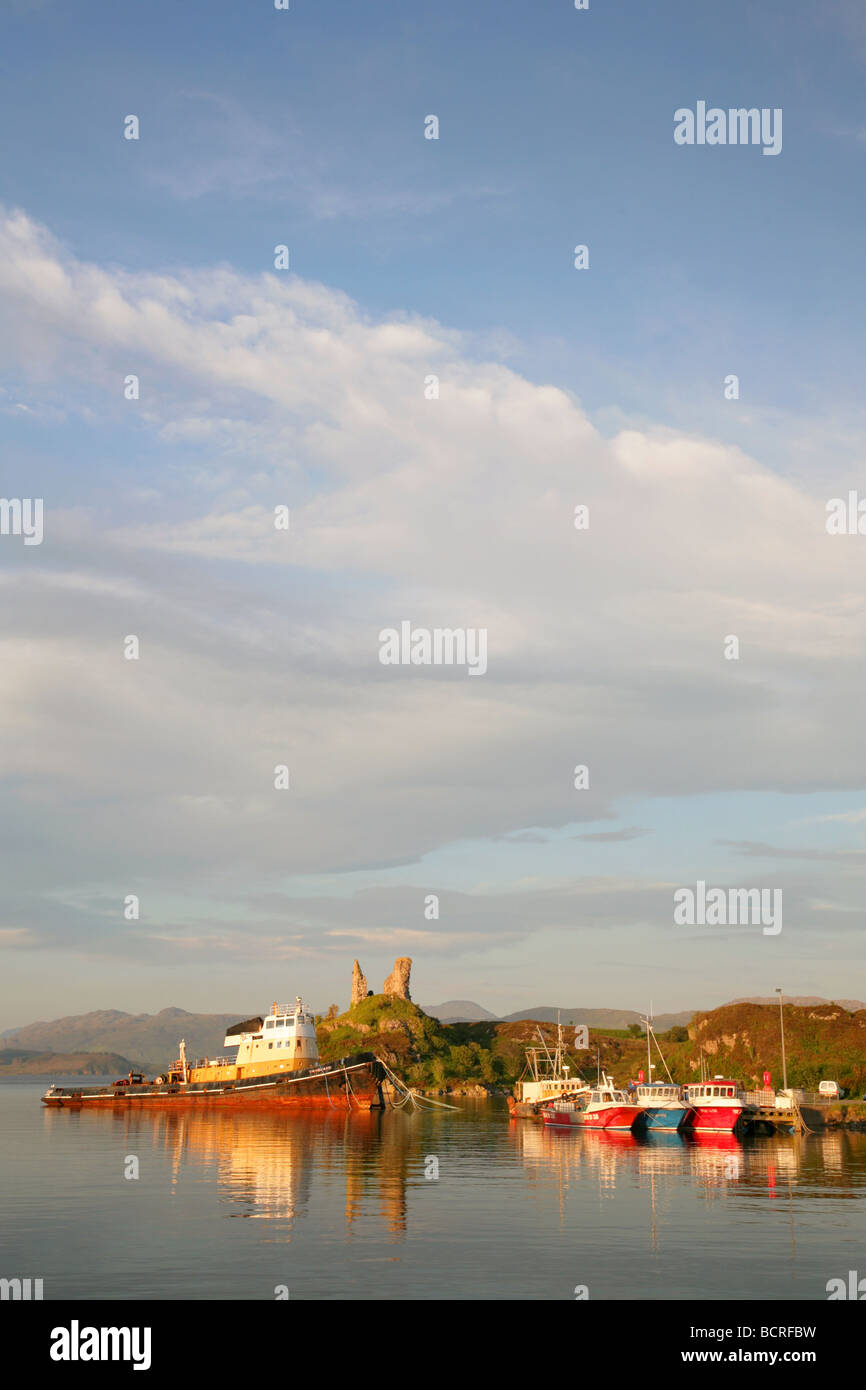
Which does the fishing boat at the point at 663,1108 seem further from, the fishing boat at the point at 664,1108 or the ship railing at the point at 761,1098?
the ship railing at the point at 761,1098

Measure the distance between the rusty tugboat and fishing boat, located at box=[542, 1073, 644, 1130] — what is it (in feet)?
114

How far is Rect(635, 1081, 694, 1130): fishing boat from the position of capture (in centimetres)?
10838

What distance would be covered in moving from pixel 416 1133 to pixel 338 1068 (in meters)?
38.5

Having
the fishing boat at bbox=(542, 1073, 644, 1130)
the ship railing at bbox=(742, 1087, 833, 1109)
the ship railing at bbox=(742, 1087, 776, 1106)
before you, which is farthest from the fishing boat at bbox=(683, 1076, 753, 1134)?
the ship railing at bbox=(742, 1087, 776, 1106)

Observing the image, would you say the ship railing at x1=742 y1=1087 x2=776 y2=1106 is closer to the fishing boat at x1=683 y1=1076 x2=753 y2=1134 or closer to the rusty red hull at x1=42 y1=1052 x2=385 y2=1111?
the fishing boat at x1=683 y1=1076 x2=753 y2=1134

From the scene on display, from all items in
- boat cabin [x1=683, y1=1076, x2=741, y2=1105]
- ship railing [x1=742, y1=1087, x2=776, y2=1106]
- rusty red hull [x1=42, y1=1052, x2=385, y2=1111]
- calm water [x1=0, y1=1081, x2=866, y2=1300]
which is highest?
calm water [x1=0, y1=1081, x2=866, y2=1300]

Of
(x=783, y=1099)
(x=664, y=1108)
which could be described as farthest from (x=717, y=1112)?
(x=783, y=1099)

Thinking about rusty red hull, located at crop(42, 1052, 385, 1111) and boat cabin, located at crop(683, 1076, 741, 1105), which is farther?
rusty red hull, located at crop(42, 1052, 385, 1111)

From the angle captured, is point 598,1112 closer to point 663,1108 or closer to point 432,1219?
point 663,1108

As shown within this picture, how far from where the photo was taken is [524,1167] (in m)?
79.1
